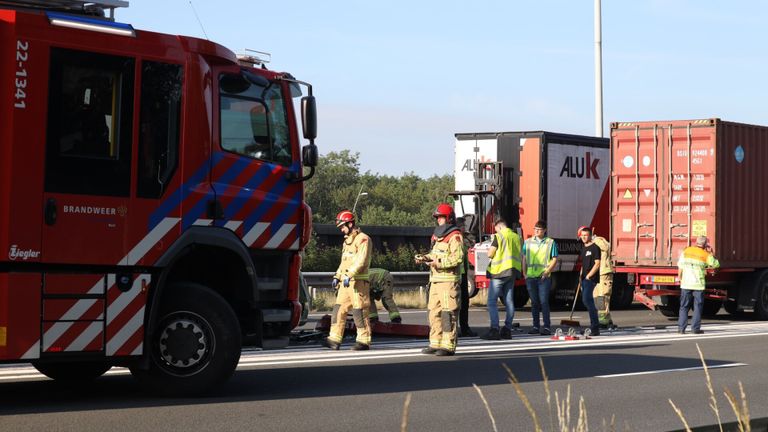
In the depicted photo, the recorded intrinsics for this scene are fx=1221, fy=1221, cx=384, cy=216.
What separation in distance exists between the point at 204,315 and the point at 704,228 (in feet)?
47.1

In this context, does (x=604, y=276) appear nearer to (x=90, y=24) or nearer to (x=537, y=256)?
(x=537, y=256)

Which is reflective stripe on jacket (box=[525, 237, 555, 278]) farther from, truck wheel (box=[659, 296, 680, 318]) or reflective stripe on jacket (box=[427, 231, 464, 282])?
truck wheel (box=[659, 296, 680, 318])

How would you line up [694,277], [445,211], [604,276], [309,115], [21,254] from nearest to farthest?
[21,254]
[309,115]
[445,211]
[694,277]
[604,276]

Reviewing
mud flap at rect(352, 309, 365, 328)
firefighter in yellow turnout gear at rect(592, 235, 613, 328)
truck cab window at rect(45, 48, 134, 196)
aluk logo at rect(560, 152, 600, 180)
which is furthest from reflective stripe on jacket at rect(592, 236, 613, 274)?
truck cab window at rect(45, 48, 134, 196)

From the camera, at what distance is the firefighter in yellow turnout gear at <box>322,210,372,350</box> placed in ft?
48.7

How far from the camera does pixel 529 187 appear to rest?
24922mm

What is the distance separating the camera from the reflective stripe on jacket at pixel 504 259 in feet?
57.4

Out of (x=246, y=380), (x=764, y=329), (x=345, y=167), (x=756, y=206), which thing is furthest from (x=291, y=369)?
(x=345, y=167)

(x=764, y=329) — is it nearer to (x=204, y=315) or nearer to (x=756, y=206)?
(x=756, y=206)

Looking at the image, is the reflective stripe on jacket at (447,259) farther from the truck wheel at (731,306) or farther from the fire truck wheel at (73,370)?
the truck wheel at (731,306)

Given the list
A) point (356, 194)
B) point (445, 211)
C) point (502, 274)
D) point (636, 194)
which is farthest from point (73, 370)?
point (356, 194)

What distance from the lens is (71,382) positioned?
11.4 meters

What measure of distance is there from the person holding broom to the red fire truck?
8.49 m

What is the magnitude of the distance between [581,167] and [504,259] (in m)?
8.67
